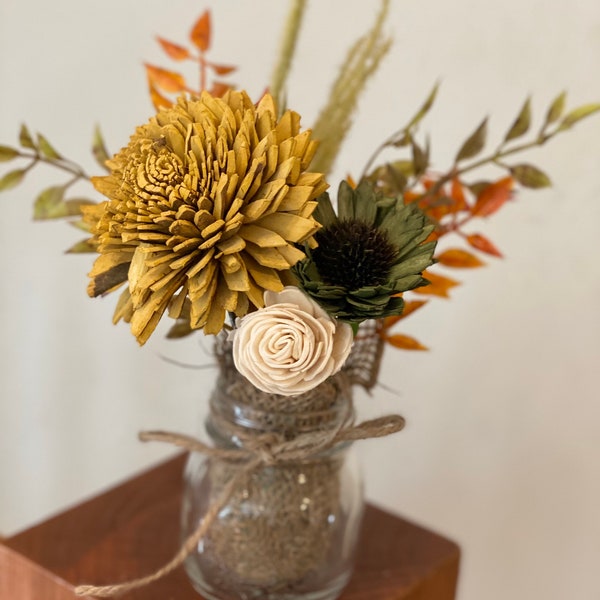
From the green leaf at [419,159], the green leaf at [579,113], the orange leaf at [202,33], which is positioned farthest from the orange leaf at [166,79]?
the green leaf at [579,113]

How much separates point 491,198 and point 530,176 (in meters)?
0.04

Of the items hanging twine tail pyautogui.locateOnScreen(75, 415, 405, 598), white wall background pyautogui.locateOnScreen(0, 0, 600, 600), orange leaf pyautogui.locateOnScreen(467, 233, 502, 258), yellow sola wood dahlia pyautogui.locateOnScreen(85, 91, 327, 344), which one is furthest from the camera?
white wall background pyautogui.locateOnScreen(0, 0, 600, 600)

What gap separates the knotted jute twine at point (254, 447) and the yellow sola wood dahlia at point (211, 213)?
143 mm

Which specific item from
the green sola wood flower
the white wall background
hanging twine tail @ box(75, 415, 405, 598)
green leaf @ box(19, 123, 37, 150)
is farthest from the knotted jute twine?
the white wall background

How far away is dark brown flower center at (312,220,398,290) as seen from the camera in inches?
19.6

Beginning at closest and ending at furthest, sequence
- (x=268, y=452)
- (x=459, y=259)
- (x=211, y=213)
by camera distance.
Result: (x=211, y=213)
(x=268, y=452)
(x=459, y=259)

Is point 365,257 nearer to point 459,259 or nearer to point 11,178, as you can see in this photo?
point 459,259

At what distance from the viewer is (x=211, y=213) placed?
471mm

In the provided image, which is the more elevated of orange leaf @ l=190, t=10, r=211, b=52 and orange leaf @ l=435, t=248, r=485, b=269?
orange leaf @ l=190, t=10, r=211, b=52

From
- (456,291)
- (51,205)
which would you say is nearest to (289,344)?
(51,205)

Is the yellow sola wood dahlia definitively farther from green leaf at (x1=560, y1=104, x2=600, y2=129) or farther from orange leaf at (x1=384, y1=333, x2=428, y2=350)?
green leaf at (x1=560, y1=104, x2=600, y2=129)

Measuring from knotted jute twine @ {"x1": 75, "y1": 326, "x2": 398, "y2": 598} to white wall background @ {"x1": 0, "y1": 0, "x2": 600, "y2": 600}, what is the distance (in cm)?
34

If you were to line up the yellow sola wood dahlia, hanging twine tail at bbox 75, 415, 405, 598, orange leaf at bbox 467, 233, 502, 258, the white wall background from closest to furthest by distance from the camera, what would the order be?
the yellow sola wood dahlia
hanging twine tail at bbox 75, 415, 405, 598
orange leaf at bbox 467, 233, 502, 258
the white wall background

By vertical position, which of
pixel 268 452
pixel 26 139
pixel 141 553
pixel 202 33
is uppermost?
pixel 202 33
